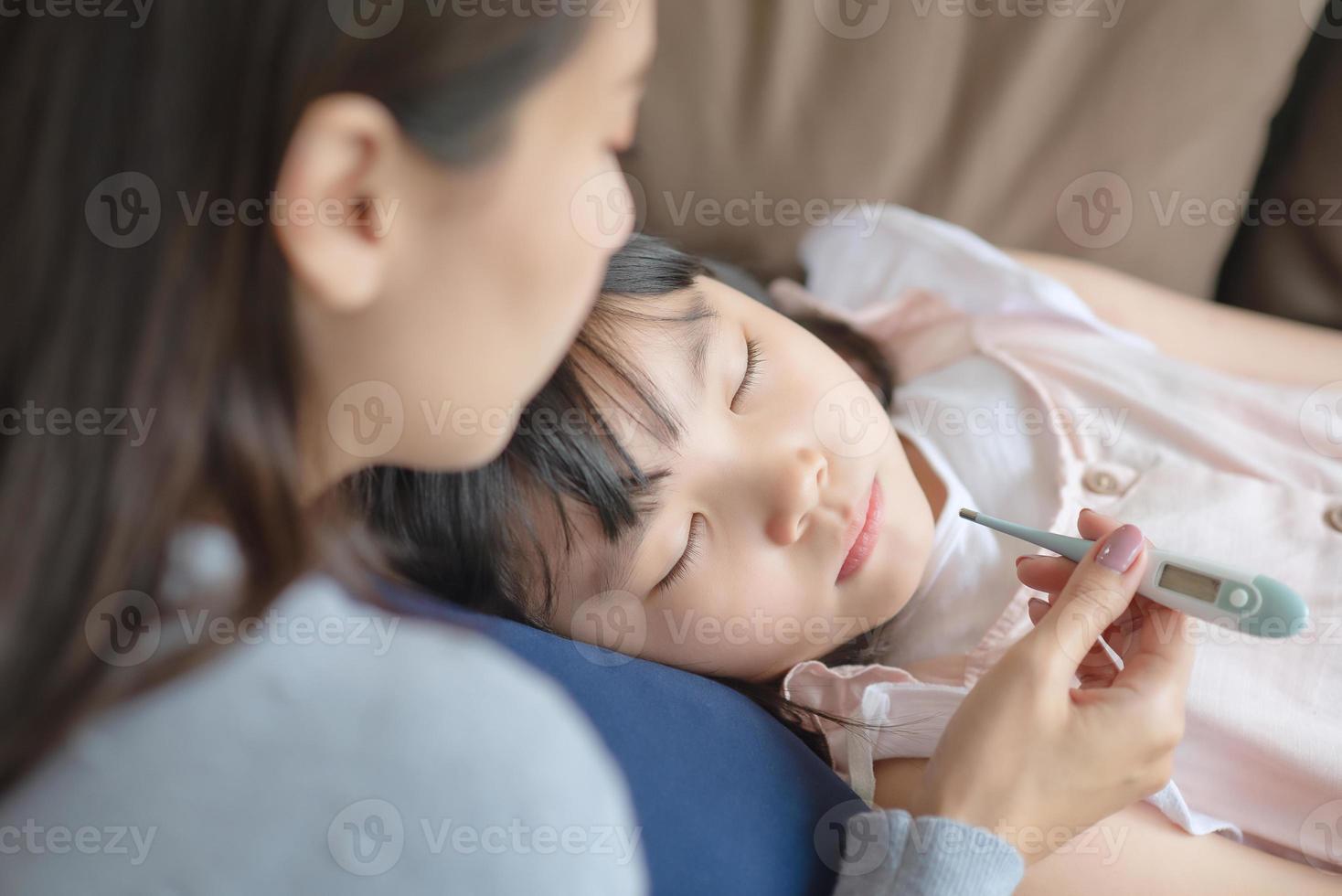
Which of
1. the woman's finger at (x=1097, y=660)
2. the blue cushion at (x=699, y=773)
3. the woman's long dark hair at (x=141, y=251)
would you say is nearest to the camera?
the woman's long dark hair at (x=141, y=251)

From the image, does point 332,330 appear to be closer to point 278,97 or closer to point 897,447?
point 278,97

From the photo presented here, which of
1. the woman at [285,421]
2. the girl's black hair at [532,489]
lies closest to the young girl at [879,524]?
the girl's black hair at [532,489]

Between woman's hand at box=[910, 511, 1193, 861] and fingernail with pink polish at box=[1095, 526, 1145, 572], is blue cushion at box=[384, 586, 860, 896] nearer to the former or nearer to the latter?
woman's hand at box=[910, 511, 1193, 861]

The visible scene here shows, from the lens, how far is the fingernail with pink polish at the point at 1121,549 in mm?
611

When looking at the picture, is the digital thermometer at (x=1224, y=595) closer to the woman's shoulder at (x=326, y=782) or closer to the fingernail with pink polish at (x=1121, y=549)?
the fingernail with pink polish at (x=1121, y=549)

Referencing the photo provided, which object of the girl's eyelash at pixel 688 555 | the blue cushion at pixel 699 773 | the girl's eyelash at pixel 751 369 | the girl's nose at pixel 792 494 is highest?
the girl's eyelash at pixel 751 369

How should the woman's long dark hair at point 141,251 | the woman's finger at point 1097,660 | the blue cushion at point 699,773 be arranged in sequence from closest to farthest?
1. the woman's long dark hair at point 141,251
2. the blue cushion at point 699,773
3. the woman's finger at point 1097,660

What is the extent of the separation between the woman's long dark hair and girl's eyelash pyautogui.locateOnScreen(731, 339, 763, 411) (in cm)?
38

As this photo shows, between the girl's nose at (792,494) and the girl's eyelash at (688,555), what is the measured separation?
0.06 meters

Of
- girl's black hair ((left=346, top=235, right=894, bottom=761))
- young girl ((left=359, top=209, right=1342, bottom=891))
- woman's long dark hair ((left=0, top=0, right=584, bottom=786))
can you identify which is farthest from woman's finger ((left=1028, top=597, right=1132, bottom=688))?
woman's long dark hair ((left=0, top=0, right=584, bottom=786))

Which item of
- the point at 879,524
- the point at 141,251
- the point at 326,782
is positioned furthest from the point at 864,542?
the point at 141,251

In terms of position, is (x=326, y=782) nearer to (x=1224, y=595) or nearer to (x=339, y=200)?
(x=339, y=200)

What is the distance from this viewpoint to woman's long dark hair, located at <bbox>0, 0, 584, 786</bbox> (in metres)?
0.42

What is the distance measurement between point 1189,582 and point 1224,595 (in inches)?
0.9
